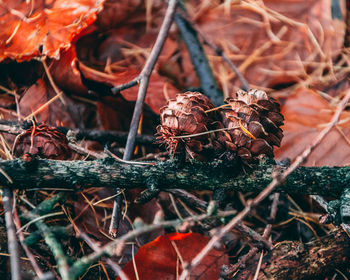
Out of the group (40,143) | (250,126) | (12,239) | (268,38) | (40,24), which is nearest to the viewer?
(12,239)

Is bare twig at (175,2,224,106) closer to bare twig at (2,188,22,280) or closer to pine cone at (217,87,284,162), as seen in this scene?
pine cone at (217,87,284,162)

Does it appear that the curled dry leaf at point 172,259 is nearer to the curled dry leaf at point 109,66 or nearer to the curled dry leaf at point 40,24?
the curled dry leaf at point 109,66

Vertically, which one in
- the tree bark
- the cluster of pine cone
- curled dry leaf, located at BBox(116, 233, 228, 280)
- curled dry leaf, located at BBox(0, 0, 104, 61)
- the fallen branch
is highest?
curled dry leaf, located at BBox(0, 0, 104, 61)

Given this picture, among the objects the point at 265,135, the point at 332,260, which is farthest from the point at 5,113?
the point at 332,260

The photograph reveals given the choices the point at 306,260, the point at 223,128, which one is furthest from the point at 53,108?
the point at 306,260

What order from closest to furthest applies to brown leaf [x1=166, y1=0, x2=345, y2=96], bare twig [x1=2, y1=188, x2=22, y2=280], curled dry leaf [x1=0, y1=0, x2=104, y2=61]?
bare twig [x1=2, y1=188, x2=22, y2=280], curled dry leaf [x1=0, y1=0, x2=104, y2=61], brown leaf [x1=166, y1=0, x2=345, y2=96]

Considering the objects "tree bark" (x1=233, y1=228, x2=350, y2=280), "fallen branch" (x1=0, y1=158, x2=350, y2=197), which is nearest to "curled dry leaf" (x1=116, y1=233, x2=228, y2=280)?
"tree bark" (x1=233, y1=228, x2=350, y2=280)

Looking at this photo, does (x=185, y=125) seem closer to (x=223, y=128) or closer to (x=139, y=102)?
(x=223, y=128)
